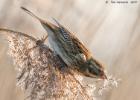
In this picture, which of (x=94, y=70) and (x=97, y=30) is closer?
(x=94, y=70)

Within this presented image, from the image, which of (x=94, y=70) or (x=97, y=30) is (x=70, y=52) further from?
(x=97, y=30)

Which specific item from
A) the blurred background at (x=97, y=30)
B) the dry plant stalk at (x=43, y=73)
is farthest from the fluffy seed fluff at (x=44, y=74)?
the blurred background at (x=97, y=30)

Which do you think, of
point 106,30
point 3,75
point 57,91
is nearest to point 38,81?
point 57,91

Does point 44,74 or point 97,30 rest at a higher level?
point 97,30

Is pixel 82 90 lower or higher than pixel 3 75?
higher

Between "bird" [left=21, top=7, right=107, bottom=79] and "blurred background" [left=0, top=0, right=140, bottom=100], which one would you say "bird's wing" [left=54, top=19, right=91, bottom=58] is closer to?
"bird" [left=21, top=7, right=107, bottom=79]

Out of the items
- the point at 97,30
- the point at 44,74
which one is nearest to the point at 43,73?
the point at 44,74

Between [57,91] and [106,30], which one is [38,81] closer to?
[57,91]

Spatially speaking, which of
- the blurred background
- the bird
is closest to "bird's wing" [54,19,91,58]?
the bird
